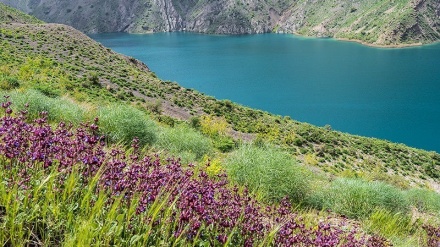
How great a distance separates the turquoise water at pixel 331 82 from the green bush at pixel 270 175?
55266 millimetres

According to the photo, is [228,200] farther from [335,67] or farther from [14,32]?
[335,67]

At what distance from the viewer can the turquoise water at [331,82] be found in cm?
6506

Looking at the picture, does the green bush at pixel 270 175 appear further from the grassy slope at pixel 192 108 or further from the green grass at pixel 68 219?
the grassy slope at pixel 192 108

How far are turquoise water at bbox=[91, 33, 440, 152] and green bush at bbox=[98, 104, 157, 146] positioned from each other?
181 feet

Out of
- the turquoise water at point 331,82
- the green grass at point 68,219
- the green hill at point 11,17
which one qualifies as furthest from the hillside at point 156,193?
the green hill at point 11,17

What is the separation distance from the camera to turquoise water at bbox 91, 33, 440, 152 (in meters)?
65.1

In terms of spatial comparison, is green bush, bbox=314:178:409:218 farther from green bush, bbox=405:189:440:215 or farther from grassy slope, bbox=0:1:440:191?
grassy slope, bbox=0:1:440:191

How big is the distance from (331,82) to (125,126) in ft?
290

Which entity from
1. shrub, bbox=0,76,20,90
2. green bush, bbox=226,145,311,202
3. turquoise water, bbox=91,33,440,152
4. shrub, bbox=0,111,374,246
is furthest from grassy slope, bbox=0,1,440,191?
shrub, bbox=0,111,374,246

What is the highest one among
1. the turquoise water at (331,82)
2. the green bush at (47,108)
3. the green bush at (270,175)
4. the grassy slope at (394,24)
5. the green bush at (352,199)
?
the grassy slope at (394,24)

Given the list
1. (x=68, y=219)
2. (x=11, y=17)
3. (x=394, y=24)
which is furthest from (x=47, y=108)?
(x=394, y=24)

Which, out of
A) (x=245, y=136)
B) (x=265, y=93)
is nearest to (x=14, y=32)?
(x=245, y=136)

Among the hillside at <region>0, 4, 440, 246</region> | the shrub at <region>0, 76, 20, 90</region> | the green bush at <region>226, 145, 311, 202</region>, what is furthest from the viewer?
the shrub at <region>0, 76, 20, 90</region>

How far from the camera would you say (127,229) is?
11.0 feet
